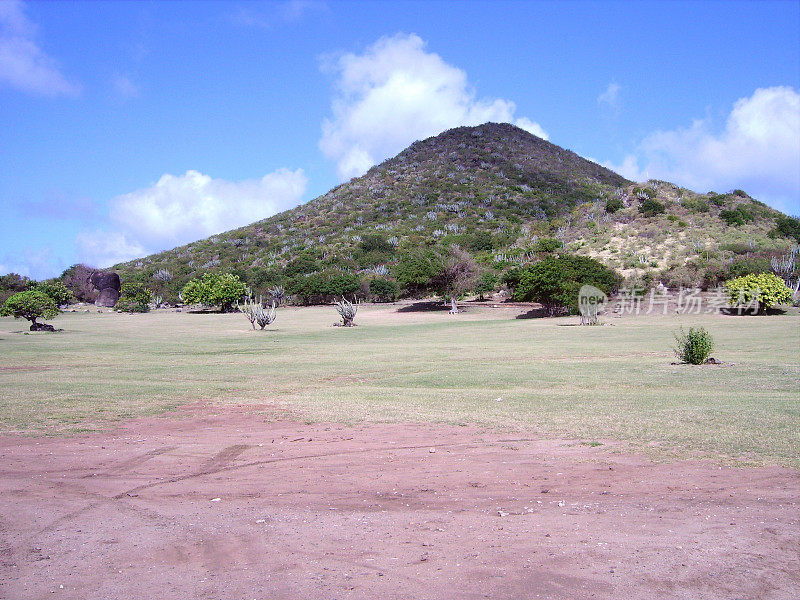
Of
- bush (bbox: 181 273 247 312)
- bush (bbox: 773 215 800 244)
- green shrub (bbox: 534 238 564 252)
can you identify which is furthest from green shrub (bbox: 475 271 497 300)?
bush (bbox: 773 215 800 244)

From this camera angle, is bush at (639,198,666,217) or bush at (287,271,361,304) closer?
bush at (287,271,361,304)

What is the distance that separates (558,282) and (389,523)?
46947 millimetres

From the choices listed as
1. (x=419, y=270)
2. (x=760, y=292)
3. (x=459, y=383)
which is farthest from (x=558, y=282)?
(x=459, y=383)

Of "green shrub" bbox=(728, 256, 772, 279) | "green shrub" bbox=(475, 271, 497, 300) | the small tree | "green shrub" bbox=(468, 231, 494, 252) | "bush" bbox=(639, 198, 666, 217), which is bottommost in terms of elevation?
the small tree

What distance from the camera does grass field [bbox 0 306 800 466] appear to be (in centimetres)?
1122

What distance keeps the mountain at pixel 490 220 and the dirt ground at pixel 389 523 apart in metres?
60.1

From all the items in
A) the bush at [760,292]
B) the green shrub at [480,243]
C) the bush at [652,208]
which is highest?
the bush at [652,208]

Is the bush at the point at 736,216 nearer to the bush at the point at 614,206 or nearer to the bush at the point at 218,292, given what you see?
the bush at the point at 614,206

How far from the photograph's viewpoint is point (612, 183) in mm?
135250

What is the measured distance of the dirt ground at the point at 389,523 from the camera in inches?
207

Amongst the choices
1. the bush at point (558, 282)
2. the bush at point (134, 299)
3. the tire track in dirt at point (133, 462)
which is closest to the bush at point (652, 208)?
the bush at point (558, 282)

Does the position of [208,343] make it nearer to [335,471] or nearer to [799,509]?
[335,471]

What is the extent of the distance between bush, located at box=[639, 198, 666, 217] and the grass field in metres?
56.0

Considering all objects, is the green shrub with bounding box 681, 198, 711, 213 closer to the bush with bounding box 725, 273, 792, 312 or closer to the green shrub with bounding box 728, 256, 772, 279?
the green shrub with bounding box 728, 256, 772, 279
